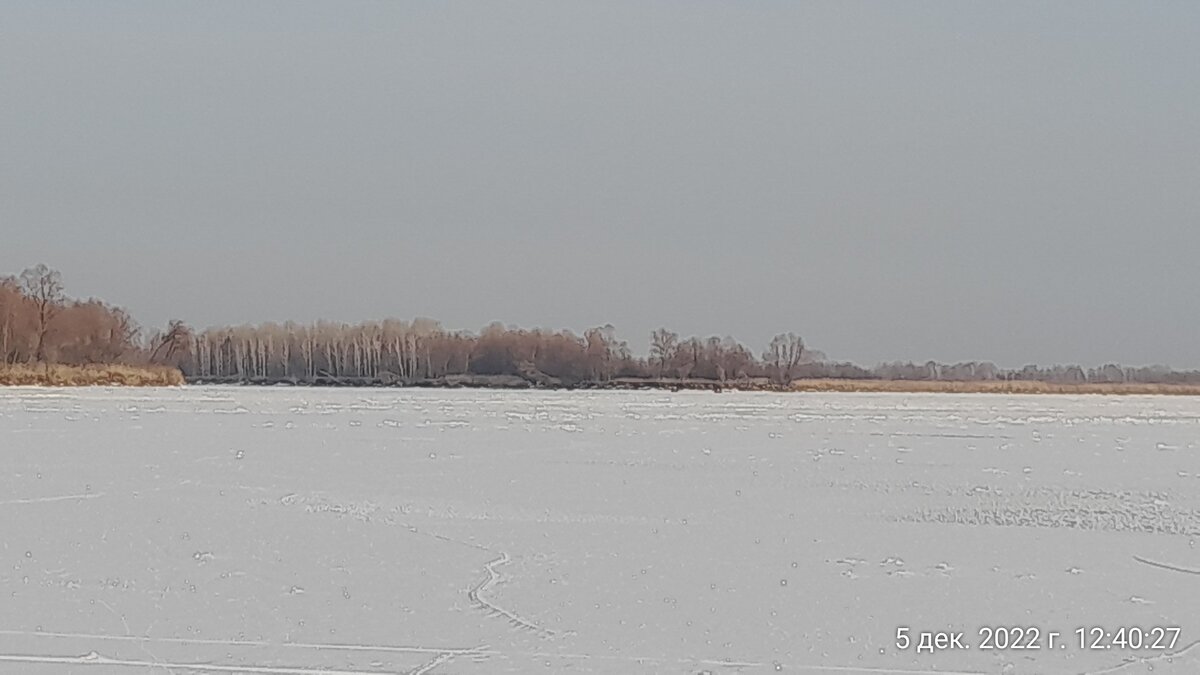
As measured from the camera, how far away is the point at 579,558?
18.7 feet

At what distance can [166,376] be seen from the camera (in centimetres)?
3450

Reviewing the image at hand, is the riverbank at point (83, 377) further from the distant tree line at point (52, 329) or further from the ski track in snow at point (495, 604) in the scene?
the ski track in snow at point (495, 604)

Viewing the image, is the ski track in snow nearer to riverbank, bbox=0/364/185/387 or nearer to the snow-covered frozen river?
the snow-covered frozen river

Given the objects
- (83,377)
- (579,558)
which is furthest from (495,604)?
(83,377)

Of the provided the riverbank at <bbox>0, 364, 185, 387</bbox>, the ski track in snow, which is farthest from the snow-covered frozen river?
the riverbank at <bbox>0, 364, 185, 387</bbox>

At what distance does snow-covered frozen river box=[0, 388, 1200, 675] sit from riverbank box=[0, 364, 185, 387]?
73.8 feet

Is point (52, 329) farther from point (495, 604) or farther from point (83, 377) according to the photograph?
point (495, 604)

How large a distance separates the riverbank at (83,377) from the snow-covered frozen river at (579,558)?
22.5 m

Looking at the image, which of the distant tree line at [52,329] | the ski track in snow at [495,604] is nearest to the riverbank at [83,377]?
the distant tree line at [52,329]

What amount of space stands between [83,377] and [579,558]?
30601mm

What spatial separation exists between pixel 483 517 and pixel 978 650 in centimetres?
350

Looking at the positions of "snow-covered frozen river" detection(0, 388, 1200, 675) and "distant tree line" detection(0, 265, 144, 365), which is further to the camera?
"distant tree line" detection(0, 265, 144, 365)

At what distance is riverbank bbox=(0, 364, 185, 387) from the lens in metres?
32.4

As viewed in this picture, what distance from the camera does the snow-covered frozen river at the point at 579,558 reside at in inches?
162
